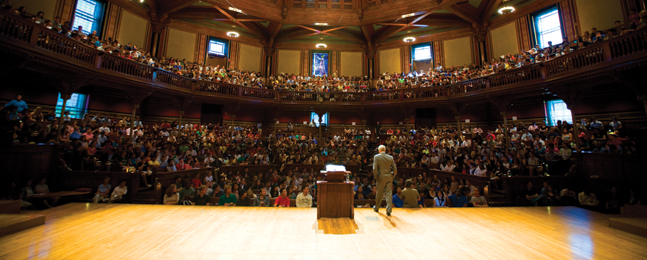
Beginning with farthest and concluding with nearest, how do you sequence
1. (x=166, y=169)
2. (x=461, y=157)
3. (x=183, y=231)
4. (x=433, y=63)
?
(x=433, y=63)
(x=461, y=157)
(x=166, y=169)
(x=183, y=231)

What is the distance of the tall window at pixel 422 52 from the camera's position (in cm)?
1831

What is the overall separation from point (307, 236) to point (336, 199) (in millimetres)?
1066

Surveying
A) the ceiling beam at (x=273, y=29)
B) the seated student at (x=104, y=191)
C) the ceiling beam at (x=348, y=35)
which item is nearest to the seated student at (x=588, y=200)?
the seated student at (x=104, y=191)

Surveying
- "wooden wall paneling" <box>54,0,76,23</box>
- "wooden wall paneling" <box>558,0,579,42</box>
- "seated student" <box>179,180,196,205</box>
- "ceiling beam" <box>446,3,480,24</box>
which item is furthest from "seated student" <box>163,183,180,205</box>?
"wooden wall paneling" <box>558,0,579,42</box>

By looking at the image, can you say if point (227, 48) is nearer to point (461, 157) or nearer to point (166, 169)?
point (166, 169)

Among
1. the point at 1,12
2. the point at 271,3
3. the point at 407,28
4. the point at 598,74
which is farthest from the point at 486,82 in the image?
the point at 1,12

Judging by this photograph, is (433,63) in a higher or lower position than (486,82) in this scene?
higher

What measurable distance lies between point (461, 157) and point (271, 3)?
47.5 ft

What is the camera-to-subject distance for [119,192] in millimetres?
7215

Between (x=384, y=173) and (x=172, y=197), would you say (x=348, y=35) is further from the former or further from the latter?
(x=384, y=173)

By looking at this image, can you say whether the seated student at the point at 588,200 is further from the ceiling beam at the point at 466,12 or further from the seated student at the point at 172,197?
the ceiling beam at the point at 466,12

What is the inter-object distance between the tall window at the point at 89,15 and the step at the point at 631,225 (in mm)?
19626

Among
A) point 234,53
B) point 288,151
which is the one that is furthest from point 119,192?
point 234,53

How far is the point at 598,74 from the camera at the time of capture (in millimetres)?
8164
